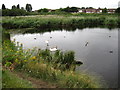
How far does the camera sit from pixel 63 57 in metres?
10.3

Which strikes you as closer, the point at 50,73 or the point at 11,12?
the point at 50,73

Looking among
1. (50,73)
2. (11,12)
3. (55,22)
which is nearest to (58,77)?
(50,73)

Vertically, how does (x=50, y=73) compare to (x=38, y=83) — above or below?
above

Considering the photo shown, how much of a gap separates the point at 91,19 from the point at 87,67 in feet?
97.0

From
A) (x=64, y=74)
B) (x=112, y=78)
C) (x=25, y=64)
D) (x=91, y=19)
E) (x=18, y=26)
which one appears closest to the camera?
(x=64, y=74)

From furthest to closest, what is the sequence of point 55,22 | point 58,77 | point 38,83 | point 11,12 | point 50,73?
point 11,12 → point 55,22 → point 50,73 → point 58,77 → point 38,83

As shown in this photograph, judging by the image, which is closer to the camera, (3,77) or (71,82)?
(3,77)

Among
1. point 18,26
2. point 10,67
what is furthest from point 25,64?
point 18,26

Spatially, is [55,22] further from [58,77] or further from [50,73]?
[58,77]

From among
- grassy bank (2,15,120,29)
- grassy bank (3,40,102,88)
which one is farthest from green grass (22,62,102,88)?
grassy bank (2,15,120,29)

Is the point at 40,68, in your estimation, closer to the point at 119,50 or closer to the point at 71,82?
the point at 71,82

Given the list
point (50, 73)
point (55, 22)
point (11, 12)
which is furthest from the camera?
point (11, 12)

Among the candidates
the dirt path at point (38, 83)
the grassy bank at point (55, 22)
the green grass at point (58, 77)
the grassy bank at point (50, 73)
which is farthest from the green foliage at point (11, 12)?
the dirt path at point (38, 83)

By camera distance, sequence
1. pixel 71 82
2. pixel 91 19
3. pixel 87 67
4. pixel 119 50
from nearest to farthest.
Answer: pixel 71 82 → pixel 87 67 → pixel 119 50 → pixel 91 19
